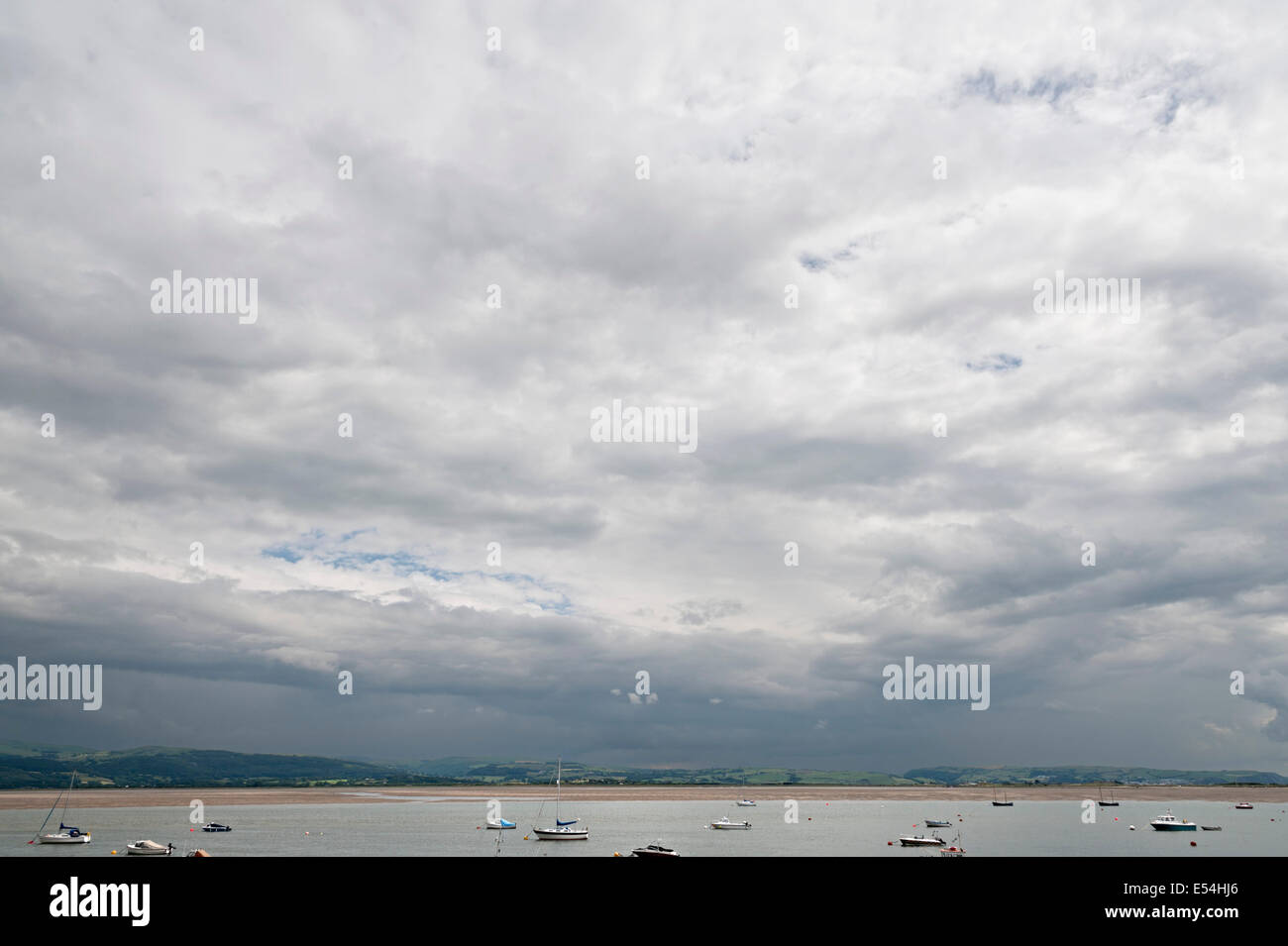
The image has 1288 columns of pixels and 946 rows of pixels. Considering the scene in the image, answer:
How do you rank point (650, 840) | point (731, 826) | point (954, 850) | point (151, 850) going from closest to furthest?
point (151, 850), point (954, 850), point (650, 840), point (731, 826)

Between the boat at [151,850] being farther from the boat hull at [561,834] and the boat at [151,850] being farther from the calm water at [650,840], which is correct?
the boat hull at [561,834]

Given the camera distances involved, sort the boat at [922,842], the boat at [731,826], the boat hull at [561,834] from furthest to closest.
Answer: the boat at [731,826] → the boat hull at [561,834] → the boat at [922,842]

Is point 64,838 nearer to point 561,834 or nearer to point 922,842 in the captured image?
point 561,834

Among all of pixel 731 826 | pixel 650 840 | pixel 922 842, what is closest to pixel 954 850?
pixel 922 842

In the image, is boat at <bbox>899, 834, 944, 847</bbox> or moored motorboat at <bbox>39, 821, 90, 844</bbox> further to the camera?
boat at <bbox>899, 834, 944, 847</bbox>

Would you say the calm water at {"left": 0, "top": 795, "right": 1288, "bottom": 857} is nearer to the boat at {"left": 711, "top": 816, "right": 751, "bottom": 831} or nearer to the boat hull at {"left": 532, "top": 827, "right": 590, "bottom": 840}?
Answer: the boat hull at {"left": 532, "top": 827, "right": 590, "bottom": 840}

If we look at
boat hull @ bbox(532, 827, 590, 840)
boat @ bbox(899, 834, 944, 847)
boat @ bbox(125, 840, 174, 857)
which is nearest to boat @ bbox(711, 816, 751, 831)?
boat hull @ bbox(532, 827, 590, 840)

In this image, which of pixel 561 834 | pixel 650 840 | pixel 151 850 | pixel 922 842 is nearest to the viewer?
pixel 151 850

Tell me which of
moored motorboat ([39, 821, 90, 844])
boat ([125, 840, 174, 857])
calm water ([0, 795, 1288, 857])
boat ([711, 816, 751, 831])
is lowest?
boat ([711, 816, 751, 831])

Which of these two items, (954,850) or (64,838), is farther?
(64,838)

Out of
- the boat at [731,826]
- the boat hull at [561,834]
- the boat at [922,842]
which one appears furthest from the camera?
the boat at [731,826]

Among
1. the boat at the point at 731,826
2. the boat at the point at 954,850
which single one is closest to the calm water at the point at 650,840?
the boat at the point at 954,850
